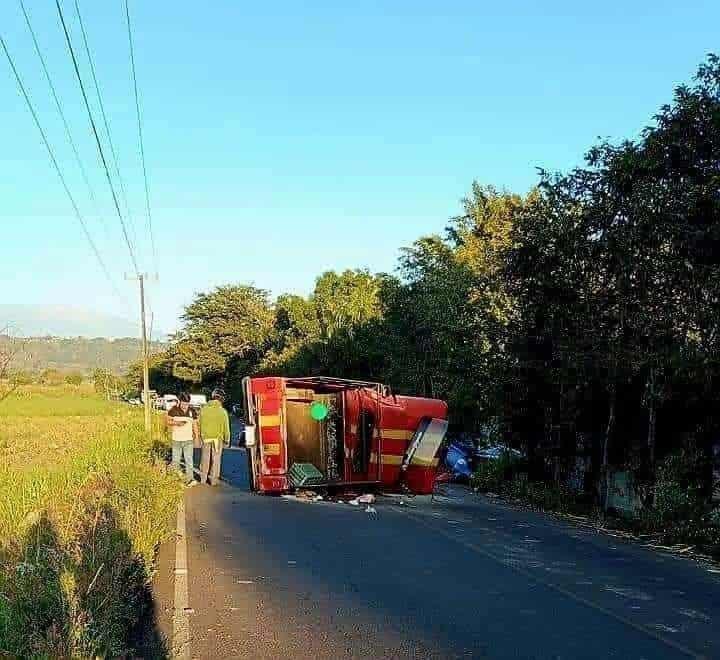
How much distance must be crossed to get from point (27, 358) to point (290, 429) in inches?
457

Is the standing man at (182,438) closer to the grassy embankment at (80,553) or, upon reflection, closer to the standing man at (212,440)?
the standing man at (212,440)

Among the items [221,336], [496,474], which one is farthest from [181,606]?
[221,336]

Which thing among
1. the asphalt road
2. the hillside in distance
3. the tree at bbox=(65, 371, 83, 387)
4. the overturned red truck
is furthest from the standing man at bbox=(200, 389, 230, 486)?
the hillside in distance

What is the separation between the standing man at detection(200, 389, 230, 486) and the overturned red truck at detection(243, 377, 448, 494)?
2.24 metres

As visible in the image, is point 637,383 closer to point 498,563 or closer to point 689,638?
point 498,563

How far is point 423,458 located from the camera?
59.6ft

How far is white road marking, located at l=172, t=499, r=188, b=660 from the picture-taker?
21.9 feet

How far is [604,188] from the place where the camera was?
16109mm

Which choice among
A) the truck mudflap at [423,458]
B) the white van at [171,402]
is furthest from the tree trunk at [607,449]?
the white van at [171,402]

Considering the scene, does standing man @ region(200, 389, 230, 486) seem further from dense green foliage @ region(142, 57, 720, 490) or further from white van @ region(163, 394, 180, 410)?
dense green foliage @ region(142, 57, 720, 490)

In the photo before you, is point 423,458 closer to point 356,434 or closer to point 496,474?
point 356,434

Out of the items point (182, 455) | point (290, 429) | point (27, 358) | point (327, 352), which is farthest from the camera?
point (327, 352)

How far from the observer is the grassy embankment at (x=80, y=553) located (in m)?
6.06

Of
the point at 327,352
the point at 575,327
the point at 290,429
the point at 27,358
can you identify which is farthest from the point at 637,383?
the point at 327,352
